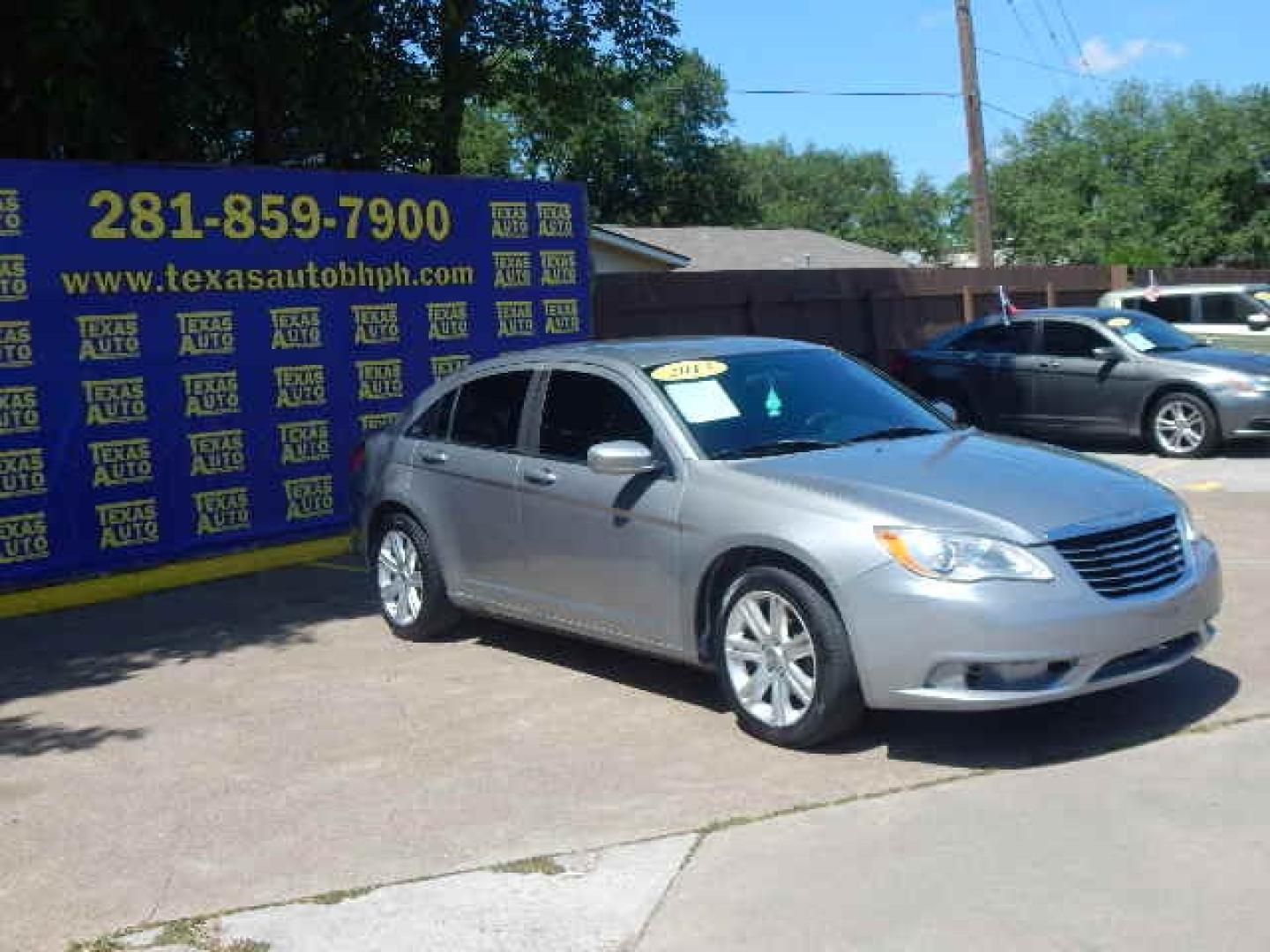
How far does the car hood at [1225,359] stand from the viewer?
14648 millimetres

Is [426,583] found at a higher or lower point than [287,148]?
lower

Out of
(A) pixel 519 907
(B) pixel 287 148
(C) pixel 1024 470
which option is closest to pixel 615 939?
(A) pixel 519 907

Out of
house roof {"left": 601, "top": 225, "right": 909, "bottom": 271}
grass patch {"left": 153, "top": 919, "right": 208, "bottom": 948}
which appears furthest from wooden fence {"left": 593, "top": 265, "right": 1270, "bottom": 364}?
house roof {"left": 601, "top": 225, "right": 909, "bottom": 271}

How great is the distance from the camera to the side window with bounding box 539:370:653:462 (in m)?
6.96

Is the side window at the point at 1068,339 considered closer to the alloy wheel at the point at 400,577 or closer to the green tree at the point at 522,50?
the green tree at the point at 522,50

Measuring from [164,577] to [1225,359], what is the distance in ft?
33.0

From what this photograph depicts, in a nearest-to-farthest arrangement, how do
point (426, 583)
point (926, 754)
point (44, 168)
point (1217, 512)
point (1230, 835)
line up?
point (1230, 835) < point (926, 754) < point (426, 583) < point (44, 168) < point (1217, 512)

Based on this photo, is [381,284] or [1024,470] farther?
[381,284]

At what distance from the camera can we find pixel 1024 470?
628 centimetres

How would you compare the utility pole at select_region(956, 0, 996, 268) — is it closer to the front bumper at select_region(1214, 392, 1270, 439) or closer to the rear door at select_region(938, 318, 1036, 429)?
the rear door at select_region(938, 318, 1036, 429)

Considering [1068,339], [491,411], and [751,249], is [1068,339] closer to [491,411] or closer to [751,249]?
[491,411]

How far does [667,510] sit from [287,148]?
9.93 meters

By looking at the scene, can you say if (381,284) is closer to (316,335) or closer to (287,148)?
(316,335)

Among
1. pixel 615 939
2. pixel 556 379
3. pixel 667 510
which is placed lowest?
pixel 615 939
